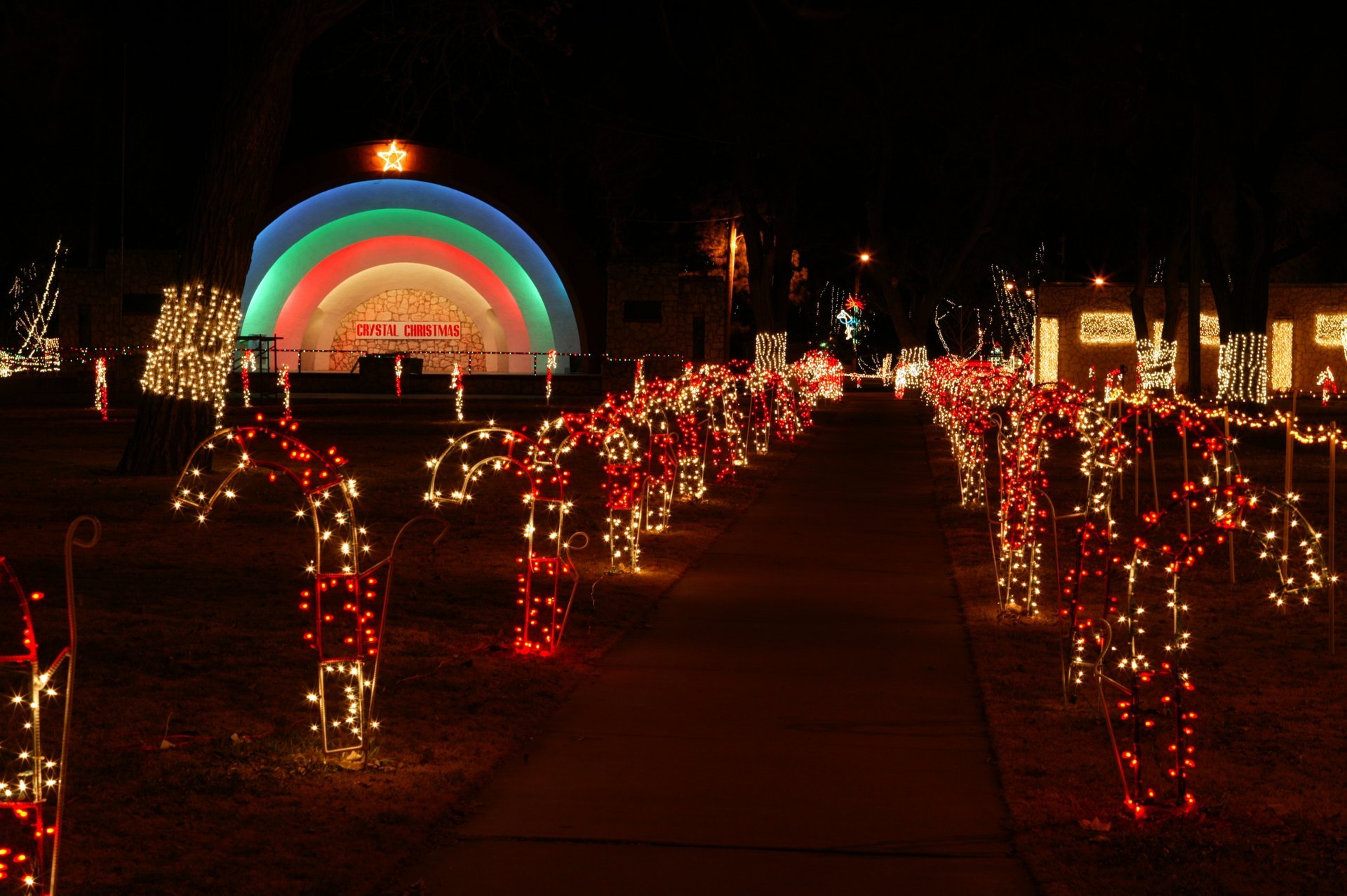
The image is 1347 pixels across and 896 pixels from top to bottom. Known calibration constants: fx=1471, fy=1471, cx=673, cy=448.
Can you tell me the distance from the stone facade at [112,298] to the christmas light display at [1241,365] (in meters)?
29.1

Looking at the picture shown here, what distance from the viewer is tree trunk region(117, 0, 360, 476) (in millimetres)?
16250

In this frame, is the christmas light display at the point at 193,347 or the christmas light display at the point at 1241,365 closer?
the christmas light display at the point at 193,347

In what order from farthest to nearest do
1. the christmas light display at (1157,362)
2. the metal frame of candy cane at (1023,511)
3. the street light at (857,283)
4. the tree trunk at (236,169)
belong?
the street light at (857,283), the christmas light display at (1157,362), the tree trunk at (236,169), the metal frame of candy cane at (1023,511)

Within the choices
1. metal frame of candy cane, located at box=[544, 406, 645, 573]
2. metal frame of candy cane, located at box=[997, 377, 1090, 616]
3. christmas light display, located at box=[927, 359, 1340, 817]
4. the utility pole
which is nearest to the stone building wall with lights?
the utility pole

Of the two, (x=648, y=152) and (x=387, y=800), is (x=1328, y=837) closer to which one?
(x=387, y=800)

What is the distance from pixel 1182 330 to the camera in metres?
48.5

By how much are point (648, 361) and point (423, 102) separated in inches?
1014

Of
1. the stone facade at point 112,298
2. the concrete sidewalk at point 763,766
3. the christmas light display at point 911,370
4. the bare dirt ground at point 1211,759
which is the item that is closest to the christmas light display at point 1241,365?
the christmas light display at point 911,370

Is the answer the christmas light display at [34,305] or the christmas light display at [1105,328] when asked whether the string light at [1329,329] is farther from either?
the christmas light display at [34,305]

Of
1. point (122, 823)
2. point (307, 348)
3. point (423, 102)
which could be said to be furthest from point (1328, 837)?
point (307, 348)

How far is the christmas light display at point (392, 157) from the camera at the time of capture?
41031 mm

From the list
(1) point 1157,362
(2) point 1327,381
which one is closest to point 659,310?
(1) point 1157,362

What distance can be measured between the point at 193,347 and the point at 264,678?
992 centimetres

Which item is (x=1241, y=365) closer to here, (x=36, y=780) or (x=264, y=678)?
(x=264, y=678)
